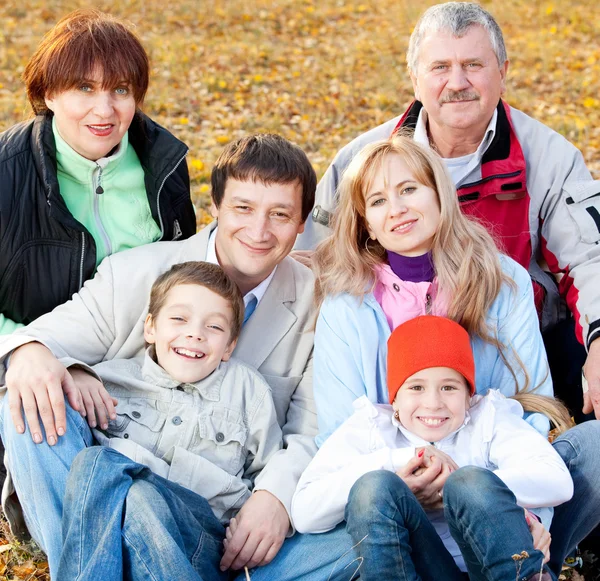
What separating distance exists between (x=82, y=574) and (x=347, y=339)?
1.21 m

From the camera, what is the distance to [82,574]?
244cm

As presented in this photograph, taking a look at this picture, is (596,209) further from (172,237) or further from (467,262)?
(172,237)

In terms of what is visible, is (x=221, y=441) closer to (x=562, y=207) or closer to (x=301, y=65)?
(x=562, y=207)

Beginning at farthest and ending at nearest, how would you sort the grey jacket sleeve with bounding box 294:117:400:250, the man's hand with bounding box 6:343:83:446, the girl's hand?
the grey jacket sleeve with bounding box 294:117:400:250
the man's hand with bounding box 6:343:83:446
the girl's hand

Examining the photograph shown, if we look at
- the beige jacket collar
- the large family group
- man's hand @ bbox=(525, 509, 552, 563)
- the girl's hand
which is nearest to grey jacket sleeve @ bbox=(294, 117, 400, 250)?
the large family group

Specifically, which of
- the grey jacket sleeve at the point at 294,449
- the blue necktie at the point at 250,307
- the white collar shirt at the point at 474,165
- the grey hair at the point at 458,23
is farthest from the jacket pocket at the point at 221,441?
the grey hair at the point at 458,23

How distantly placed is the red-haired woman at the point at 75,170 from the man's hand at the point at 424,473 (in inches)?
63.2

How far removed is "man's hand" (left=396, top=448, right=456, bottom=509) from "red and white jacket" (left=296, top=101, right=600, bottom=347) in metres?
1.33

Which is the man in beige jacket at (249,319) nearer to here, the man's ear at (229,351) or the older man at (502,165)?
the man's ear at (229,351)

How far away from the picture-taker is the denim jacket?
2.90m

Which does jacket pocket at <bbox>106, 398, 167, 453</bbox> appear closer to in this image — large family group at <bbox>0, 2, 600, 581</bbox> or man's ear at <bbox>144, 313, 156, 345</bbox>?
large family group at <bbox>0, 2, 600, 581</bbox>

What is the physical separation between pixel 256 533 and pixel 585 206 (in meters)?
2.03

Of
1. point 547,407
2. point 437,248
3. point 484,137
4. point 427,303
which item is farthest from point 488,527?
point 484,137

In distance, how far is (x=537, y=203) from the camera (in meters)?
3.84
